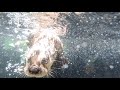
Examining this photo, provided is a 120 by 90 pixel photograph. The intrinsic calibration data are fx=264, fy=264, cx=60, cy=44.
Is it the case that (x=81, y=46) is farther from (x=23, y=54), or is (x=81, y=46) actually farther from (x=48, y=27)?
(x=23, y=54)

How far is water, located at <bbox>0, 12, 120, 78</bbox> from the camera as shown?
2688 mm

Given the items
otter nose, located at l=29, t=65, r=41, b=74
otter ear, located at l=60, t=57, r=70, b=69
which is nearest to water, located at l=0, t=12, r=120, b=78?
otter ear, located at l=60, t=57, r=70, b=69

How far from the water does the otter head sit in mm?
86

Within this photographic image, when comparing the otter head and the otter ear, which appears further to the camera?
the otter ear

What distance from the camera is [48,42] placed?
9.48ft

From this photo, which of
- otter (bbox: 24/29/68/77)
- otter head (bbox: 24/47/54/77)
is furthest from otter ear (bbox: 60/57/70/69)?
otter head (bbox: 24/47/54/77)

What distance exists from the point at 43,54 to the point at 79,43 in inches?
15.7

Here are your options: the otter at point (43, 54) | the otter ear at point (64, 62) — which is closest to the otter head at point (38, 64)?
the otter at point (43, 54)

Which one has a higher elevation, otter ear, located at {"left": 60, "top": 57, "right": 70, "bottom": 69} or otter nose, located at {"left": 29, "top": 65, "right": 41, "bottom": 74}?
otter ear, located at {"left": 60, "top": 57, "right": 70, "bottom": 69}

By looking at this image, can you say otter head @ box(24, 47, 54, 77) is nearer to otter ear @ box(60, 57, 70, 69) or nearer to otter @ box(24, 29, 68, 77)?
otter @ box(24, 29, 68, 77)

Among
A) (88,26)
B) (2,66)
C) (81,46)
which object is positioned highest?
(88,26)

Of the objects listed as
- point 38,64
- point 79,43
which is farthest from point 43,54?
point 79,43
